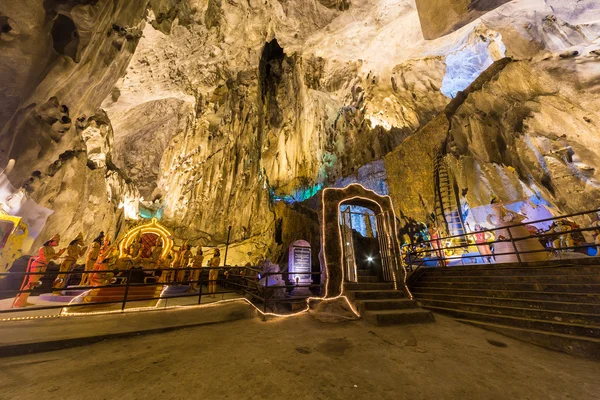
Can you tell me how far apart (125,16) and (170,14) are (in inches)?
165

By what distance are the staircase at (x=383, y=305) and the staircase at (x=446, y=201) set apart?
956 centimetres

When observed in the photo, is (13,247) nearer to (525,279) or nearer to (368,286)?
(368,286)

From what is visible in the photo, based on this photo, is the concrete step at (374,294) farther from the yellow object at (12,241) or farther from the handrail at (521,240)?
the yellow object at (12,241)

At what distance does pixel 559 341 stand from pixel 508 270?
248 centimetres

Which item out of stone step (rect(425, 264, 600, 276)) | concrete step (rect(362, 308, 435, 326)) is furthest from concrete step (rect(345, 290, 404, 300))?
stone step (rect(425, 264, 600, 276))

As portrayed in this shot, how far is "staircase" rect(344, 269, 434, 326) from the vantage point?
442 centimetres

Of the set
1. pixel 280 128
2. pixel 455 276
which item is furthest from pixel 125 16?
pixel 280 128

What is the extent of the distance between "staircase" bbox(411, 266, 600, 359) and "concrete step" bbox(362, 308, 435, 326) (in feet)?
2.98

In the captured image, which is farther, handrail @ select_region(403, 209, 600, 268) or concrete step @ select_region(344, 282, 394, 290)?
concrete step @ select_region(344, 282, 394, 290)

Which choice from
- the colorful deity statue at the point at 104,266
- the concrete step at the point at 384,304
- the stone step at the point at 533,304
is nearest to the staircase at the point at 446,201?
the stone step at the point at 533,304

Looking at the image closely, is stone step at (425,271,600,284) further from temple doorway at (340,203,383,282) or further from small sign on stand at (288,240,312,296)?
small sign on stand at (288,240,312,296)

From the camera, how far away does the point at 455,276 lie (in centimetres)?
626

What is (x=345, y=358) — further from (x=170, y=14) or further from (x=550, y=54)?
(x=170, y=14)

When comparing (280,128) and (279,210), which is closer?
(279,210)
